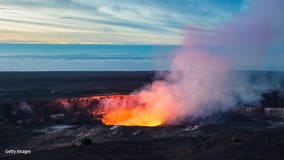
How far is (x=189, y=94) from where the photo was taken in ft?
193

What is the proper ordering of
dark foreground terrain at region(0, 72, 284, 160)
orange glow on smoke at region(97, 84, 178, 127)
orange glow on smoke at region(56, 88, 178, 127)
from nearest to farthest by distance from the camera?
dark foreground terrain at region(0, 72, 284, 160) → orange glow on smoke at region(97, 84, 178, 127) → orange glow on smoke at region(56, 88, 178, 127)

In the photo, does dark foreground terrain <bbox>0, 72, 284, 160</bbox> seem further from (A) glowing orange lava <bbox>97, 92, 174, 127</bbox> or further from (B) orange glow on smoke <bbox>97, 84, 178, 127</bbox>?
(B) orange glow on smoke <bbox>97, 84, 178, 127</bbox>

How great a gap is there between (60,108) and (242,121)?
24022 millimetres

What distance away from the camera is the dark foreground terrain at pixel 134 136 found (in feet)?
99.8

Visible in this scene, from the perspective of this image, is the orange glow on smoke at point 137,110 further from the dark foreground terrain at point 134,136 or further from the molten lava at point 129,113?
the dark foreground terrain at point 134,136

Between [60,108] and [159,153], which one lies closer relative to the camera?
[159,153]

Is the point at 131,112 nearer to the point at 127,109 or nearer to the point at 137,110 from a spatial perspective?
the point at 137,110

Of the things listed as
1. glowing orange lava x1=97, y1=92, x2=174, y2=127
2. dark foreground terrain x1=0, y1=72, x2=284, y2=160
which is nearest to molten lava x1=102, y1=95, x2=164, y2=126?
glowing orange lava x1=97, y1=92, x2=174, y2=127

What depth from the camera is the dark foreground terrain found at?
99.8 feet

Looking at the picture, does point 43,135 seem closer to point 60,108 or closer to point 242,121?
point 60,108

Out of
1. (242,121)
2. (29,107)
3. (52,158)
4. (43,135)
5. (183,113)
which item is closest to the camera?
(52,158)

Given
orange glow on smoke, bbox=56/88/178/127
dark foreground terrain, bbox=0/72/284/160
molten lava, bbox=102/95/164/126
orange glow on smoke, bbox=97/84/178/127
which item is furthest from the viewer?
orange glow on smoke, bbox=56/88/178/127

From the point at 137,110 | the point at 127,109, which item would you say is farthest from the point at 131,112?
the point at 127,109

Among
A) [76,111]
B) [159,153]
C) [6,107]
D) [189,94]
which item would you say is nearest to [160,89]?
[189,94]
